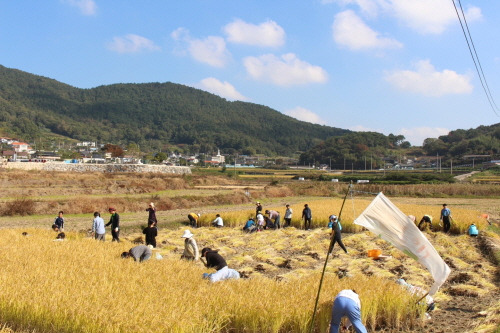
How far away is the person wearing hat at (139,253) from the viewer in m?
10.8

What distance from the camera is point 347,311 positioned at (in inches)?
258

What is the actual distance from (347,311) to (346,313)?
0.17ft

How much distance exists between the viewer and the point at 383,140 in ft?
512

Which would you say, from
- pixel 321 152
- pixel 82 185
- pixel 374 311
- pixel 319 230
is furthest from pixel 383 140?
pixel 374 311

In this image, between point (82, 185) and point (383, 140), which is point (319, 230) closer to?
point (82, 185)

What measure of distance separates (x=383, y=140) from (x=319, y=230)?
14394cm

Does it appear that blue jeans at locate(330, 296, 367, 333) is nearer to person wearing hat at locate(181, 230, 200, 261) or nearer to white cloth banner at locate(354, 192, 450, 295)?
white cloth banner at locate(354, 192, 450, 295)

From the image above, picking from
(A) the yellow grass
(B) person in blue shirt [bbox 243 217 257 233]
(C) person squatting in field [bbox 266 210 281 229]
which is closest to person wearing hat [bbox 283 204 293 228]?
(C) person squatting in field [bbox 266 210 281 229]

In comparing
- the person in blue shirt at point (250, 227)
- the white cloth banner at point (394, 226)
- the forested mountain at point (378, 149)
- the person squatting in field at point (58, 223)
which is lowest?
the person in blue shirt at point (250, 227)

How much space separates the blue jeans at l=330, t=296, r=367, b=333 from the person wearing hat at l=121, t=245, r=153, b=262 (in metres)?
5.63

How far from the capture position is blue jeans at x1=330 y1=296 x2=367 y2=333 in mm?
6527

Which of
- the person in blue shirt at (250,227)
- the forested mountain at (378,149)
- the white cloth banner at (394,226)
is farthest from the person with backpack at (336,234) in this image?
the forested mountain at (378,149)

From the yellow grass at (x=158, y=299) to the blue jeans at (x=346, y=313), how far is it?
378 millimetres

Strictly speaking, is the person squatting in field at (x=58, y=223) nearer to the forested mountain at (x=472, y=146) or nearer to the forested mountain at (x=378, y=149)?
the forested mountain at (x=378, y=149)
